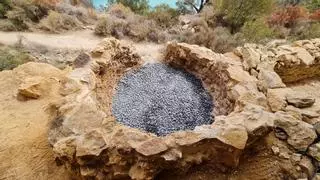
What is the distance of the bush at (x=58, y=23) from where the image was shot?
11.2 metres

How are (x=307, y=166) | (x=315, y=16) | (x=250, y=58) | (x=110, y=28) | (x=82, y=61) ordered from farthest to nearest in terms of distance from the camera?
1. (x=315, y=16)
2. (x=110, y=28)
3. (x=250, y=58)
4. (x=82, y=61)
5. (x=307, y=166)

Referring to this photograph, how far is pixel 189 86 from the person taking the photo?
670cm

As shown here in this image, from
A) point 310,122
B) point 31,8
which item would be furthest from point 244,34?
point 31,8

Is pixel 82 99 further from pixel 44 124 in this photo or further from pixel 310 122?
pixel 310 122

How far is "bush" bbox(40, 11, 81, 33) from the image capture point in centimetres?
1123

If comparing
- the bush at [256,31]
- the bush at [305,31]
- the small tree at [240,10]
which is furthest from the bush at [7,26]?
the bush at [305,31]

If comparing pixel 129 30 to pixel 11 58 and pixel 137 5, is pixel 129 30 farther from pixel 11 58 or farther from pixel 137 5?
pixel 11 58

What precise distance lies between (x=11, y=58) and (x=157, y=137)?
6.20 m

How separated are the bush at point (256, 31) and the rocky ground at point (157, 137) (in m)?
4.17

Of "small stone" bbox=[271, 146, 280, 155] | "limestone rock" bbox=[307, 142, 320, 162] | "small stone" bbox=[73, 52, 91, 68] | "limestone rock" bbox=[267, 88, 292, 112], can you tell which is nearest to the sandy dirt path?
"small stone" bbox=[73, 52, 91, 68]

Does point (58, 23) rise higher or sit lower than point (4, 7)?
lower

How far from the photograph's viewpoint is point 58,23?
37.5 feet

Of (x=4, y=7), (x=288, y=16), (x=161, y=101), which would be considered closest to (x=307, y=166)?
(x=161, y=101)

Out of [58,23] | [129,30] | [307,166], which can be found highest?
[58,23]
